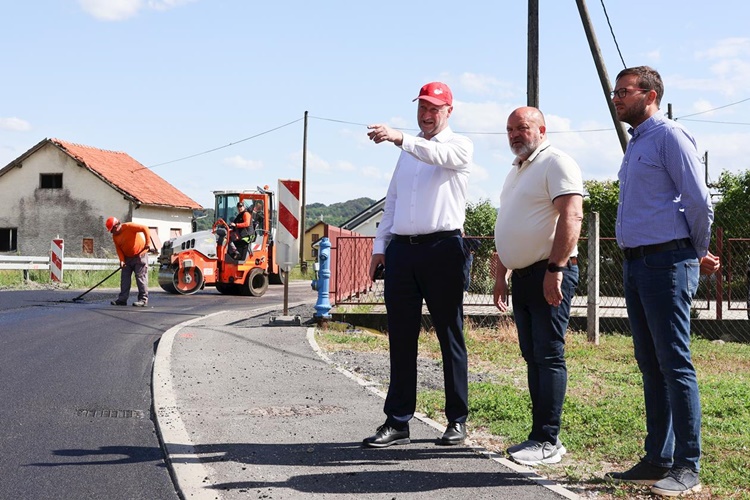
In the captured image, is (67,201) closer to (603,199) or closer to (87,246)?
(87,246)

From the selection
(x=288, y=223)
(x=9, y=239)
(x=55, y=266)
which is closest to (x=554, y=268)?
(x=288, y=223)

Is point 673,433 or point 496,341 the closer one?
point 673,433

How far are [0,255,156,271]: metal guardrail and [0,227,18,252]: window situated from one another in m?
22.1

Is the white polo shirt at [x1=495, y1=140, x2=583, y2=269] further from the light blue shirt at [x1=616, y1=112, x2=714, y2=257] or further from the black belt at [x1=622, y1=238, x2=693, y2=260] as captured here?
the black belt at [x1=622, y1=238, x2=693, y2=260]

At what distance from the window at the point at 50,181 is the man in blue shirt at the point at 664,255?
44.9 m

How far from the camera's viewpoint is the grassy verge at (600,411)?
4.61 m

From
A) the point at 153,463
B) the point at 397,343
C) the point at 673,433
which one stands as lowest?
the point at 153,463

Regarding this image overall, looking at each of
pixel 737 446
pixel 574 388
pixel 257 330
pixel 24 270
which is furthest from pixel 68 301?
pixel 737 446

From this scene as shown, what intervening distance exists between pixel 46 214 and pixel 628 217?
149ft

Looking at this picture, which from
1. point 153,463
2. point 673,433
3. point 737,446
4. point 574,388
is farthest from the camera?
point 574,388

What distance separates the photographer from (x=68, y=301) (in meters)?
16.5

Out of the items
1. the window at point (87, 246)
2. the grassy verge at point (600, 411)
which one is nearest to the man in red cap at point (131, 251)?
the grassy verge at point (600, 411)

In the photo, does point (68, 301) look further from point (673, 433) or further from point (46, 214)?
point (46, 214)

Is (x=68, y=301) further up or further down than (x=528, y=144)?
further down
